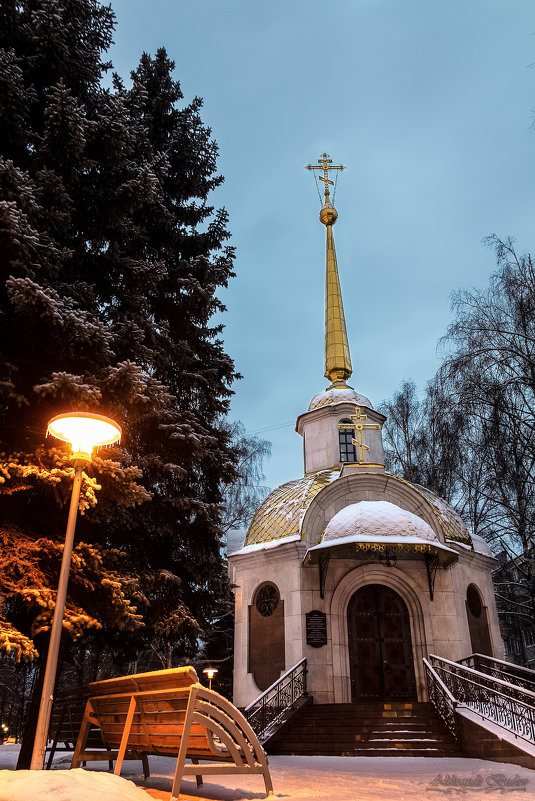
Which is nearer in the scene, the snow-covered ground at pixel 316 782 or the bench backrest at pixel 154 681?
the snow-covered ground at pixel 316 782

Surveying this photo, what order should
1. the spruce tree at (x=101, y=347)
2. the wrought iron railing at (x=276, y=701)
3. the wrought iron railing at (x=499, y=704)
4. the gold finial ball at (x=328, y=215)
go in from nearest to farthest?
the spruce tree at (x=101, y=347), the wrought iron railing at (x=499, y=704), the wrought iron railing at (x=276, y=701), the gold finial ball at (x=328, y=215)

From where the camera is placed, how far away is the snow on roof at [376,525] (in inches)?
523

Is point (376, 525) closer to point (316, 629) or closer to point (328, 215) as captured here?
point (316, 629)

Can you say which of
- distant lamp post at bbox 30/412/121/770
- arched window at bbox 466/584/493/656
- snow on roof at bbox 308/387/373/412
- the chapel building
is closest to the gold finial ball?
snow on roof at bbox 308/387/373/412

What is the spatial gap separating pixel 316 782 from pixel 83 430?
16.4ft

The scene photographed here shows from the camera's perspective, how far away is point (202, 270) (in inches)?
404

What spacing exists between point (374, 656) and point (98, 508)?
9.54 metres

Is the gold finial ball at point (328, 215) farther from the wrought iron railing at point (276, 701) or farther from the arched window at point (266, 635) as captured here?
the wrought iron railing at point (276, 701)

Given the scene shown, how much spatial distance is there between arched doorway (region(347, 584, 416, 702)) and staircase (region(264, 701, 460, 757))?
2004 millimetres

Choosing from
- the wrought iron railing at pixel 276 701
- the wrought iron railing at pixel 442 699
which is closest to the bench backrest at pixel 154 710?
the wrought iron railing at pixel 276 701

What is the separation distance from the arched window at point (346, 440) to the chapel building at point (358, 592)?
264 centimetres

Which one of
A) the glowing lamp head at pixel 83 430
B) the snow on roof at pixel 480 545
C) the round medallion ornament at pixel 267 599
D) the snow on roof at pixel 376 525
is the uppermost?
the snow on roof at pixel 480 545

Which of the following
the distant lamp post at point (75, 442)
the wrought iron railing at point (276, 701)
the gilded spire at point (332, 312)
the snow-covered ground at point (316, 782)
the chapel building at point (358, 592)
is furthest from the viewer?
the gilded spire at point (332, 312)

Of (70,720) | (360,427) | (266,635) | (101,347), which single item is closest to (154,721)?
(70,720)
